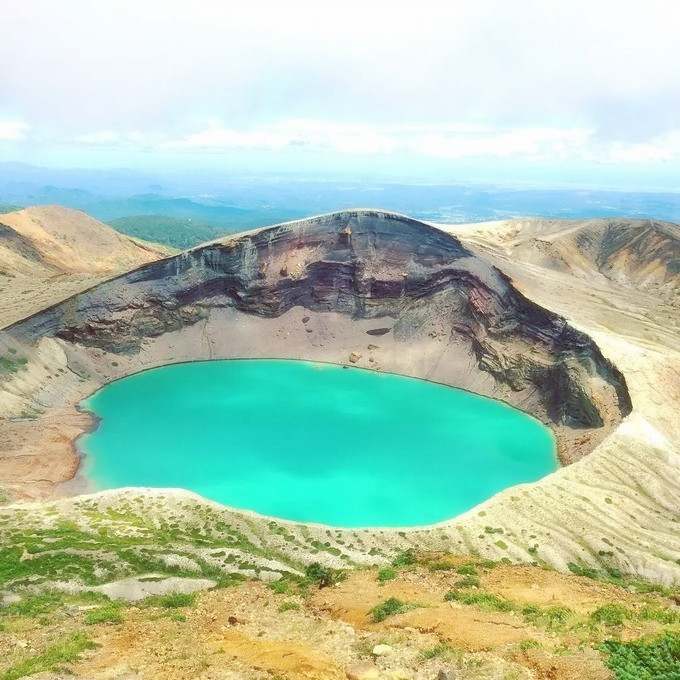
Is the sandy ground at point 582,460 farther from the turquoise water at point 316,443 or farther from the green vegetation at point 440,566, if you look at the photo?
the green vegetation at point 440,566

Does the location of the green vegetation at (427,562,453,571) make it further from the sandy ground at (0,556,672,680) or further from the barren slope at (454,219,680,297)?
the barren slope at (454,219,680,297)

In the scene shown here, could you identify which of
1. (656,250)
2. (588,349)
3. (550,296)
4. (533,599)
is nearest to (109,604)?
(533,599)

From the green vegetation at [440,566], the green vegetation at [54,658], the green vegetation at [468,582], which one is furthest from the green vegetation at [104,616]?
the green vegetation at [440,566]

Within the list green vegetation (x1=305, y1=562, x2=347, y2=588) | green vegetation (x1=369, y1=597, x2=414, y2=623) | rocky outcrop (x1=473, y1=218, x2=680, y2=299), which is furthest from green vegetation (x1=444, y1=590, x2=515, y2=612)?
rocky outcrop (x1=473, y1=218, x2=680, y2=299)

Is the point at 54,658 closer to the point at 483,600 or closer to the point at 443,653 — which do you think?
the point at 443,653

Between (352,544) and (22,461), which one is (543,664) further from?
(22,461)

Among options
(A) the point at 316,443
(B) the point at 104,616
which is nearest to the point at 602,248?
(A) the point at 316,443

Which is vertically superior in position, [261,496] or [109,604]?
[109,604]

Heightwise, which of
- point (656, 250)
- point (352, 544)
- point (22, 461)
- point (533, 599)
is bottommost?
point (22, 461)
